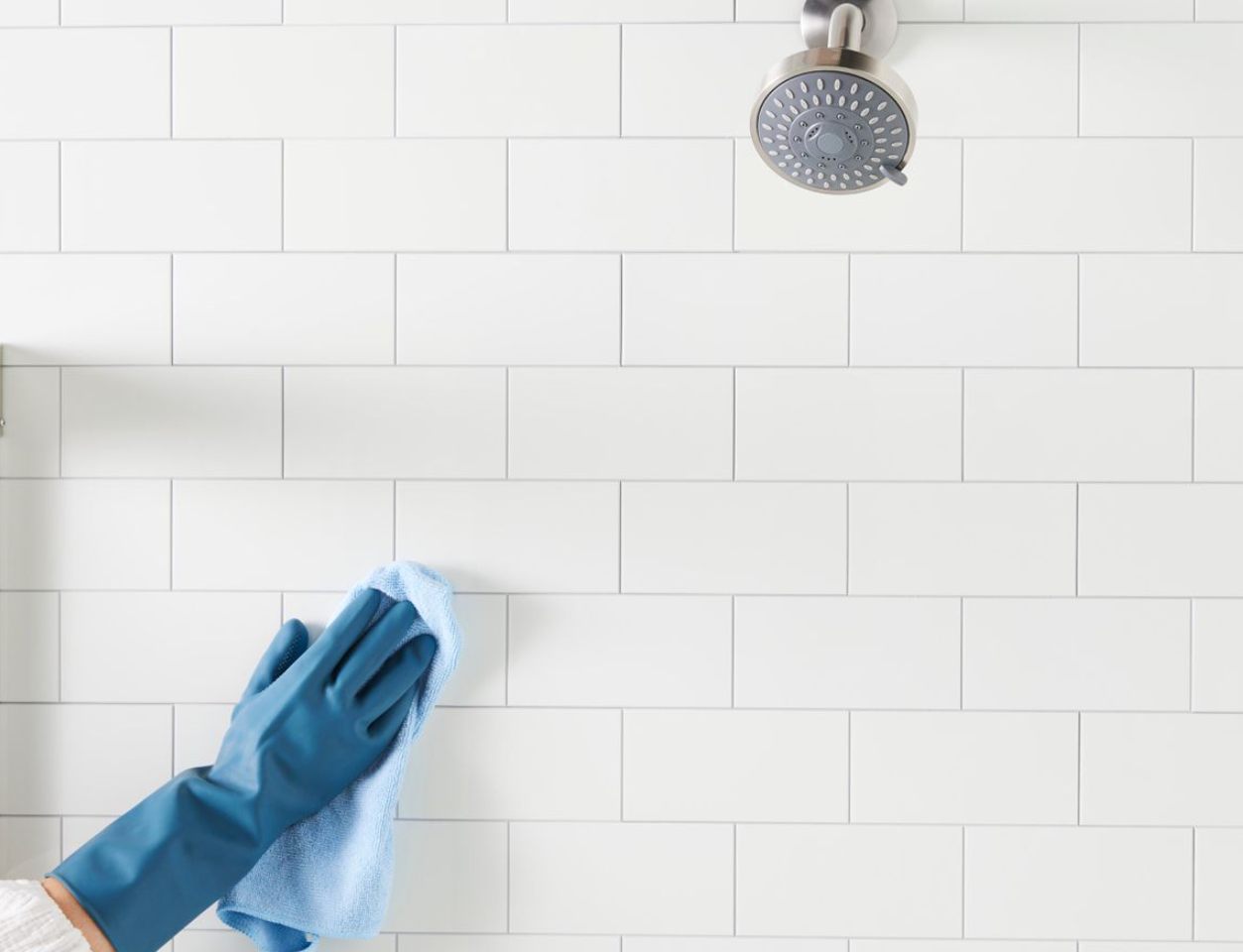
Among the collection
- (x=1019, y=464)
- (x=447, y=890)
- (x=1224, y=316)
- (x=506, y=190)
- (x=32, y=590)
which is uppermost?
(x=506, y=190)

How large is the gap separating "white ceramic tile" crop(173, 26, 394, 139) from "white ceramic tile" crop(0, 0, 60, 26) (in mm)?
128

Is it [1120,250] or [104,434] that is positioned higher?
[1120,250]

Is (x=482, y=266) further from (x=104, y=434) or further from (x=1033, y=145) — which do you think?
(x=1033, y=145)

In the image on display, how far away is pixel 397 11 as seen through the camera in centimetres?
93

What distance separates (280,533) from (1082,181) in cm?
89

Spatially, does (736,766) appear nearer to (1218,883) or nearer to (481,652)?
(481,652)

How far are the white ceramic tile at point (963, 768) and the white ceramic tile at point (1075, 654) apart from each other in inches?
0.9

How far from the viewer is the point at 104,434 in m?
0.95

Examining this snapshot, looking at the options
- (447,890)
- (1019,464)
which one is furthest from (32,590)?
(1019,464)

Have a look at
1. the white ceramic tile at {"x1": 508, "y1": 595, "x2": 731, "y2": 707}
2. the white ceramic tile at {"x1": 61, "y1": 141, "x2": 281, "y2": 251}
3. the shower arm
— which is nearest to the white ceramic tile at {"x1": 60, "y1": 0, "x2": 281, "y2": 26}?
the white ceramic tile at {"x1": 61, "y1": 141, "x2": 281, "y2": 251}

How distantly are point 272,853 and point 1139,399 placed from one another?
976 millimetres

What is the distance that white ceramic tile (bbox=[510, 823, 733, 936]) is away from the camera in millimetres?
943

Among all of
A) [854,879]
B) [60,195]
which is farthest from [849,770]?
[60,195]

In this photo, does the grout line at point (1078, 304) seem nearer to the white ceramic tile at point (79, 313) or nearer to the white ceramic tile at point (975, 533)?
the white ceramic tile at point (975, 533)
